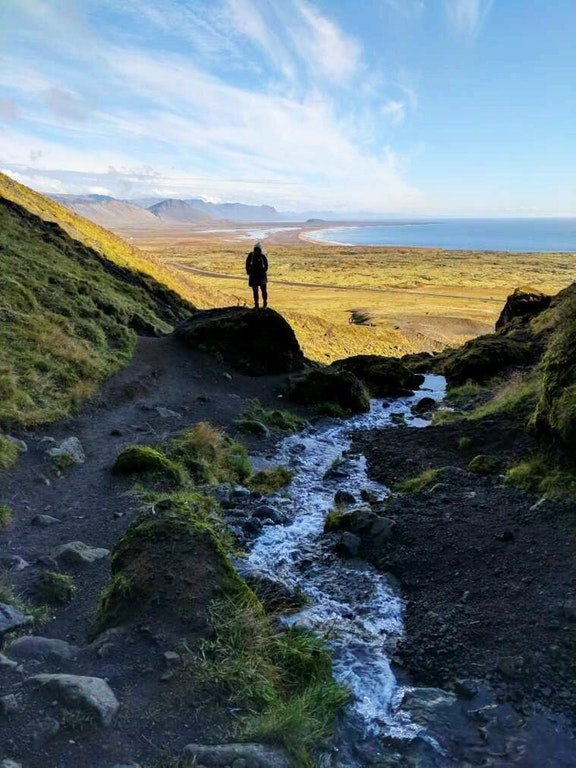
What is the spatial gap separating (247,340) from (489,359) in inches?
493

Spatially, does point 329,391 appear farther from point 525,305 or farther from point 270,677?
point 525,305

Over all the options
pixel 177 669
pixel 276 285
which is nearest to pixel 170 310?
pixel 177 669

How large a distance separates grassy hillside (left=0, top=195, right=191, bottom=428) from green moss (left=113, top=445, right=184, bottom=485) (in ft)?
10.0

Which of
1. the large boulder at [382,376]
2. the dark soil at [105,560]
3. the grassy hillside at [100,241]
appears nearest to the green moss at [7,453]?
the dark soil at [105,560]

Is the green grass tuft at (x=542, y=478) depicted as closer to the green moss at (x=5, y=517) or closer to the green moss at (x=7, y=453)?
the green moss at (x=5, y=517)

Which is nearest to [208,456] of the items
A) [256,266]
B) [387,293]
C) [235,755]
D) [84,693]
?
[84,693]

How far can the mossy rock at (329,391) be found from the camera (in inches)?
979

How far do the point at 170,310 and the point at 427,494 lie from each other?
84.6 feet

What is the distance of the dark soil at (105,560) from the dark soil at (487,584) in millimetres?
3705

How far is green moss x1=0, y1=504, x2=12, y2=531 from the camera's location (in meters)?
10.2

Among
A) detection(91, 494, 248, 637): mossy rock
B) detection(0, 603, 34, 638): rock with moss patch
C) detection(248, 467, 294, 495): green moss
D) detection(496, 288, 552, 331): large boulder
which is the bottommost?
detection(248, 467, 294, 495): green moss

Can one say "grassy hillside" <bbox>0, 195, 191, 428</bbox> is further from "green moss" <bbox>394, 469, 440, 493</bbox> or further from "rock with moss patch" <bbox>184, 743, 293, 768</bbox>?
"rock with moss patch" <bbox>184, 743, 293, 768</bbox>

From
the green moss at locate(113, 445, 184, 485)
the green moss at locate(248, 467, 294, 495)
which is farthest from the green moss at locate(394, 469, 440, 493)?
the green moss at locate(113, 445, 184, 485)

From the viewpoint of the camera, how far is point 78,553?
9.51 meters
